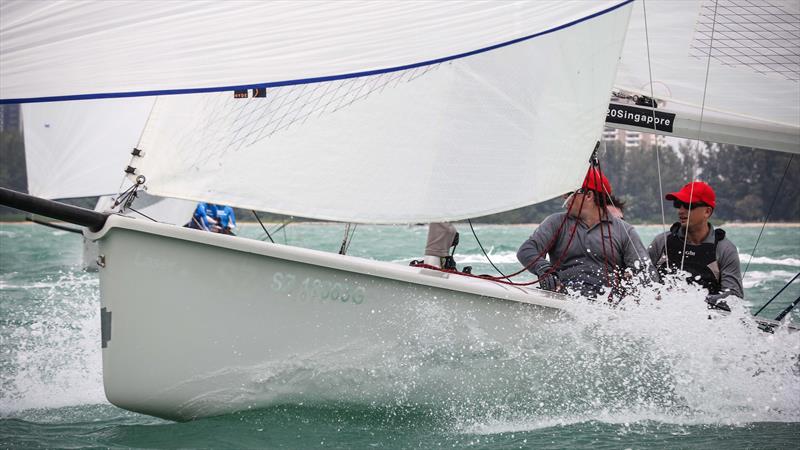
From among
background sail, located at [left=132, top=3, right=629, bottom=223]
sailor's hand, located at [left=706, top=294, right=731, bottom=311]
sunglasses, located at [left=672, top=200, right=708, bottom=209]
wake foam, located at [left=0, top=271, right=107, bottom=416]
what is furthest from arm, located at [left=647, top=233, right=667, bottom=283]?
wake foam, located at [left=0, top=271, right=107, bottom=416]

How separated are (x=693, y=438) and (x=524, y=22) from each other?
1985 millimetres

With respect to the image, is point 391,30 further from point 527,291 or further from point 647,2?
point 647,2

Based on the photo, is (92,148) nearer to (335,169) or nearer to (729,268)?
(335,169)

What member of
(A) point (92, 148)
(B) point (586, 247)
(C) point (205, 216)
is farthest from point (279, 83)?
(C) point (205, 216)

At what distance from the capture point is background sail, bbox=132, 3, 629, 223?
12.5 feet

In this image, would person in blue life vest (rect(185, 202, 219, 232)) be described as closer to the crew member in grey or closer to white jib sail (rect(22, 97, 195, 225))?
white jib sail (rect(22, 97, 195, 225))

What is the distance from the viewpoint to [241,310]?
12.5 feet

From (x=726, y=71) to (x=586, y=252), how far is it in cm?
215

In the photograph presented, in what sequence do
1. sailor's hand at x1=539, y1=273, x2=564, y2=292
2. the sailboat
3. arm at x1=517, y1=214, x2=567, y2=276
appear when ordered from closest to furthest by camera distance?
1. the sailboat
2. sailor's hand at x1=539, y1=273, x2=564, y2=292
3. arm at x1=517, y1=214, x2=567, y2=276

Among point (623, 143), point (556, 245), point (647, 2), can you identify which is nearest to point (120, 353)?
point (556, 245)

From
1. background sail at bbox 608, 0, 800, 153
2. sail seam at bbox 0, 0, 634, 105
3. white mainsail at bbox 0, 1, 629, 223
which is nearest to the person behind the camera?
sail seam at bbox 0, 0, 634, 105

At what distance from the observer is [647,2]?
5863 millimetres

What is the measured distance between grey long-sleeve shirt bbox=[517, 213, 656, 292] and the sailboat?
326mm

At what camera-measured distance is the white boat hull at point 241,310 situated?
3738 mm
